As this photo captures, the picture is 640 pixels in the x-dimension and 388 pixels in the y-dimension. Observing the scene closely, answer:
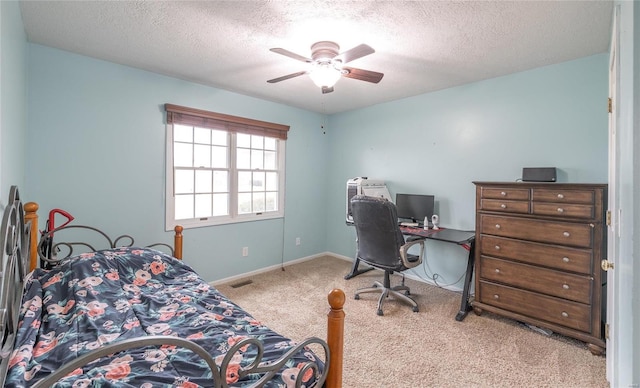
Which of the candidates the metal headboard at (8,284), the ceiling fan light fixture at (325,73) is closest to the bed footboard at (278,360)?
the metal headboard at (8,284)

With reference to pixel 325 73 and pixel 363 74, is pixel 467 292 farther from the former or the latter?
pixel 325 73

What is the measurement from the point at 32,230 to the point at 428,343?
9.94ft

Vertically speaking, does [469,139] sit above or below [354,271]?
above

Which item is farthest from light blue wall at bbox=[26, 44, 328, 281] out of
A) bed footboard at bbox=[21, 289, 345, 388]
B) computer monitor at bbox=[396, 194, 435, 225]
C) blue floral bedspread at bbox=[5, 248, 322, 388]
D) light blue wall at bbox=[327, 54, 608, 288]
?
bed footboard at bbox=[21, 289, 345, 388]

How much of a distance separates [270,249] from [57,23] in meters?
3.08

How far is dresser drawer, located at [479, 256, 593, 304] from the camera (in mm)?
2221

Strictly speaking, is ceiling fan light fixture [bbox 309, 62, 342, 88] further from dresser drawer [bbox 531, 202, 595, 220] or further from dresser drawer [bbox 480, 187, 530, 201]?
dresser drawer [bbox 531, 202, 595, 220]

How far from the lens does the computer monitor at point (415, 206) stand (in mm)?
3498

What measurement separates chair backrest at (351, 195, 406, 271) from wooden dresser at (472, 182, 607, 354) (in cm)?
79

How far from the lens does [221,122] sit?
11.4 feet

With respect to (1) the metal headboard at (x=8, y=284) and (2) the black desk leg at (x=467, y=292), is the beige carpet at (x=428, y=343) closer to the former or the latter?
(2) the black desk leg at (x=467, y=292)

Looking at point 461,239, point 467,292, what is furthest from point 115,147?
point 467,292

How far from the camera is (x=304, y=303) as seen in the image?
9.87 ft

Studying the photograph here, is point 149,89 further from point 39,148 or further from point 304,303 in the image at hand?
point 304,303
